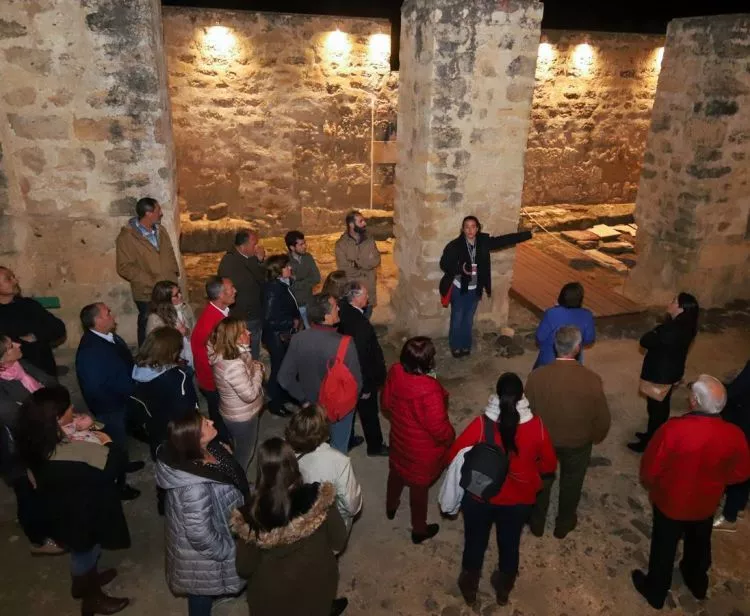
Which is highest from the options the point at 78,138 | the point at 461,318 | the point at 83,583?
the point at 78,138

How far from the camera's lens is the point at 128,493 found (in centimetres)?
421

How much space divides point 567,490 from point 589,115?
30.9 feet

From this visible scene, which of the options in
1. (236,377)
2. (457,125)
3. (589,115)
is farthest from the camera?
(589,115)

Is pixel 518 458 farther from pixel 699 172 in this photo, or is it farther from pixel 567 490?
pixel 699 172

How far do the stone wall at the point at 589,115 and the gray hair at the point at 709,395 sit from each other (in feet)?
29.3

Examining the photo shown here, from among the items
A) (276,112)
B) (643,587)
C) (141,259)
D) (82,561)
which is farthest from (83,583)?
(276,112)

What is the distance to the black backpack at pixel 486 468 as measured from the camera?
9.49 ft

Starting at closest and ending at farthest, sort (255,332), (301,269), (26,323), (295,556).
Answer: (295,556) → (26,323) → (301,269) → (255,332)

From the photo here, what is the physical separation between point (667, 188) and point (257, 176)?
6.02 metres

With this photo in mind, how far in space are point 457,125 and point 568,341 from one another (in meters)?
3.15

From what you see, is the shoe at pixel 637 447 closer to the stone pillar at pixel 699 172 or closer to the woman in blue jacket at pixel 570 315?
the woman in blue jacket at pixel 570 315

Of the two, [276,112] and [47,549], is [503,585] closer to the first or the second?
[47,549]

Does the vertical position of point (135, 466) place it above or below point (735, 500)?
below

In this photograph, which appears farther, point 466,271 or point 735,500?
point 466,271
